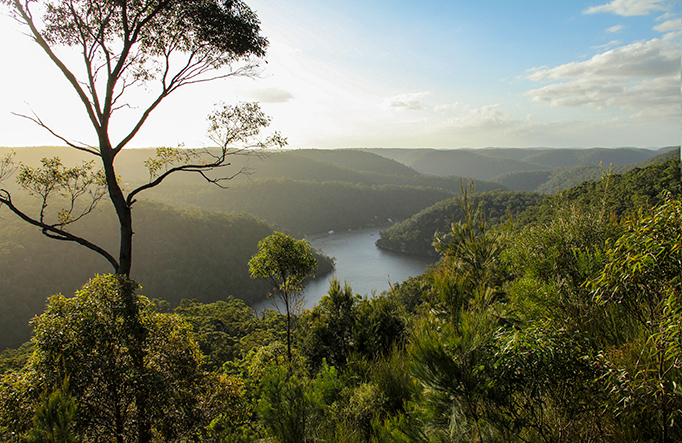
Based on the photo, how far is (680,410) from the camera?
1.71 meters

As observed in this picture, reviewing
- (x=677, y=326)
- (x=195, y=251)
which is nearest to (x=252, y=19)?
(x=677, y=326)

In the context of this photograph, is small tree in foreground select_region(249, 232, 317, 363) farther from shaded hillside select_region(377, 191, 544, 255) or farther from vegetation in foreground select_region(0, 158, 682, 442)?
shaded hillside select_region(377, 191, 544, 255)

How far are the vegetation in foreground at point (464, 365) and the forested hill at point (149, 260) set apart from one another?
47039 millimetres

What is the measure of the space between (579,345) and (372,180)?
522 feet

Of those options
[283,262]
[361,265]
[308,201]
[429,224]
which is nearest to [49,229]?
[283,262]

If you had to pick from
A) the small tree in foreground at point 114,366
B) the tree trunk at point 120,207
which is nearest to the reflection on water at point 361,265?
the tree trunk at point 120,207

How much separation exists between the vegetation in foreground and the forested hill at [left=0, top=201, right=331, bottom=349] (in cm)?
4704

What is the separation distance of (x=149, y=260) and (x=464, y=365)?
60.3 metres

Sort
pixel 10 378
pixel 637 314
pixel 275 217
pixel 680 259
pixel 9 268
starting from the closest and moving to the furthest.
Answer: pixel 680 259 → pixel 637 314 → pixel 10 378 → pixel 9 268 → pixel 275 217

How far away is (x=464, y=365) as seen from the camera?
220 centimetres

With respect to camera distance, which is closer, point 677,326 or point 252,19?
point 677,326

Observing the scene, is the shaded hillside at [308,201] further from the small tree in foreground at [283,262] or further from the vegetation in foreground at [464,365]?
the vegetation in foreground at [464,365]

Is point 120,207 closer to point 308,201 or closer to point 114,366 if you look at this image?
point 114,366

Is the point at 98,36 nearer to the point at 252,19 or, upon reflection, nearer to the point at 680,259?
the point at 252,19
